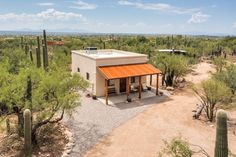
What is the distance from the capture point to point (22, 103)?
13.3 m

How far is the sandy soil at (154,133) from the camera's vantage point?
14.0 metres

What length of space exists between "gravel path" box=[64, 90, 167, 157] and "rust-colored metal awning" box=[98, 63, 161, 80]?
2628 mm

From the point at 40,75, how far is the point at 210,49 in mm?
59667

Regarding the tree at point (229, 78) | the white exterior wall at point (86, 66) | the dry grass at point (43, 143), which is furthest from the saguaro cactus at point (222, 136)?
the white exterior wall at point (86, 66)

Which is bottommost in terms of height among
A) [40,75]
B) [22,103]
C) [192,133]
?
[192,133]

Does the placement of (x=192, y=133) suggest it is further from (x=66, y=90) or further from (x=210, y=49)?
(x=210, y=49)

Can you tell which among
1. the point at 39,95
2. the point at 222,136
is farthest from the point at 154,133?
the point at 39,95

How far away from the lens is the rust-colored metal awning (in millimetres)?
22750

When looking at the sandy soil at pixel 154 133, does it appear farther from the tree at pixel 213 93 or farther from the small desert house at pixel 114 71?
the small desert house at pixel 114 71

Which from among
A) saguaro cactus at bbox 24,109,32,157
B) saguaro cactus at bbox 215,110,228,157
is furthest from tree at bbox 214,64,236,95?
saguaro cactus at bbox 24,109,32,157

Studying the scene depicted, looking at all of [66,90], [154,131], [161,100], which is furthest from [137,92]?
[66,90]

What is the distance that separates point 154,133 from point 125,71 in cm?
874

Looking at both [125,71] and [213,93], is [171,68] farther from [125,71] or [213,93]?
[213,93]

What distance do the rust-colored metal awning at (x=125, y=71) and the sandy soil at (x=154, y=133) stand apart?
12.5 ft
